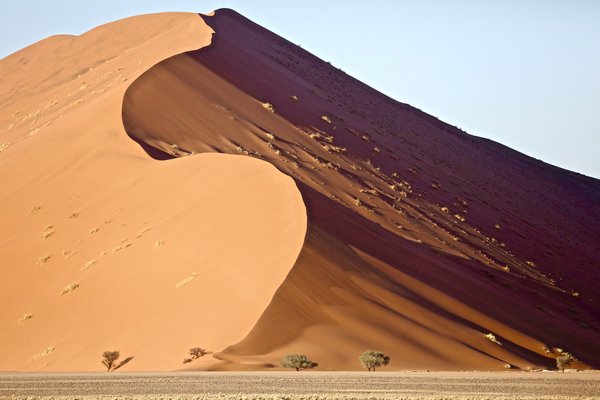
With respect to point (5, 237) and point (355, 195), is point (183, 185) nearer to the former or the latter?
point (5, 237)

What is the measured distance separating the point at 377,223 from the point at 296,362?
10696 millimetres

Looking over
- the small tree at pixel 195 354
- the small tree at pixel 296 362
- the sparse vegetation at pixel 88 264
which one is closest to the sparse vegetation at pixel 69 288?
the sparse vegetation at pixel 88 264

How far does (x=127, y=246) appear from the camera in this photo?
53.3 ft

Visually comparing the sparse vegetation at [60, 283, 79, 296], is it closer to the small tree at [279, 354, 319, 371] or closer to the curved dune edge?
the curved dune edge

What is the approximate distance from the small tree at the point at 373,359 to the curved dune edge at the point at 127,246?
2.21 metres

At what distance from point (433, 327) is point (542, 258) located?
17.7 meters

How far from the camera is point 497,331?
1531 centimetres

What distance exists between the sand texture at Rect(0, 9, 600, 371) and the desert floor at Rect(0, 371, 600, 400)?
33.2 inches

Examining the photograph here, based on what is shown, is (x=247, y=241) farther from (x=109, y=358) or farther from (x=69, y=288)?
(x=69, y=288)

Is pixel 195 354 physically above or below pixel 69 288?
above

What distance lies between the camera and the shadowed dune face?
Answer: 41.8 ft

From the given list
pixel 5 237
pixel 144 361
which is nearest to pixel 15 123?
pixel 5 237

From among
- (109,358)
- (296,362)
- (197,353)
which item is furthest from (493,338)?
(109,358)

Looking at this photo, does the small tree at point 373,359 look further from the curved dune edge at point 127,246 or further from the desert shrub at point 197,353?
the desert shrub at point 197,353
